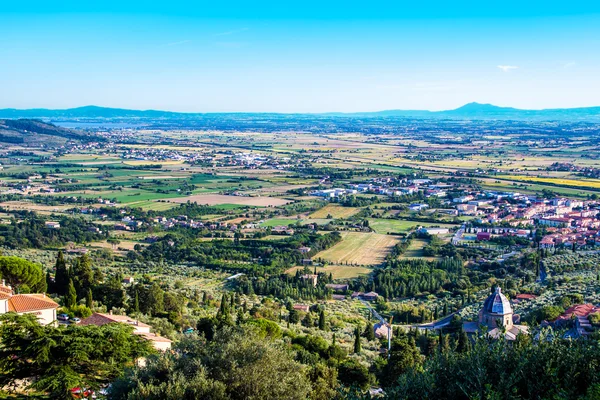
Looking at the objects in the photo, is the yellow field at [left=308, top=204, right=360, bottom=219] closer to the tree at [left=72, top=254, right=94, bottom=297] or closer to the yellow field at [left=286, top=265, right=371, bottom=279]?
the yellow field at [left=286, top=265, right=371, bottom=279]

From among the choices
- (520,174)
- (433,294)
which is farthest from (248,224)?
(520,174)

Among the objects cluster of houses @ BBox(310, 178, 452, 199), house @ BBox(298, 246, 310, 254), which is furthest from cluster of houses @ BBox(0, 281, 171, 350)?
cluster of houses @ BBox(310, 178, 452, 199)

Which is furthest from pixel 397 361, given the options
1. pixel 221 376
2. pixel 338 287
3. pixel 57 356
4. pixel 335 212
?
pixel 335 212

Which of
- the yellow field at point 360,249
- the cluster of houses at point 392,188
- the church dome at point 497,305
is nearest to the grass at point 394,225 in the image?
the yellow field at point 360,249

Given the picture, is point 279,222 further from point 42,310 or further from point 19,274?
point 42,310

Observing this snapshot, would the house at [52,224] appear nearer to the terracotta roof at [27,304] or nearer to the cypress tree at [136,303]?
the cypress tree at [136,303]
